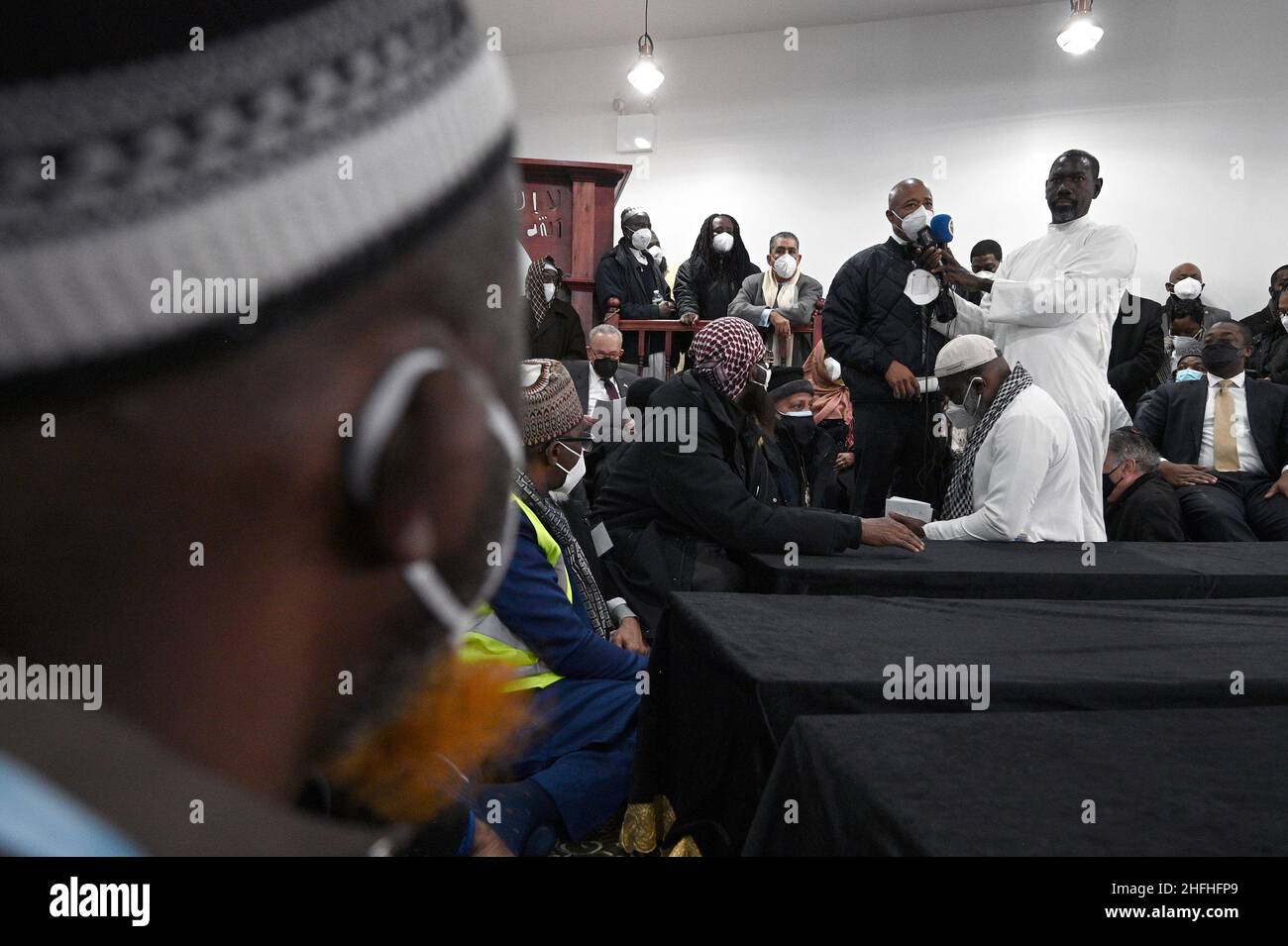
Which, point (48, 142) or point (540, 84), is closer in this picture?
point (48, 142)

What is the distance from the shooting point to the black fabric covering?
73 centimetres

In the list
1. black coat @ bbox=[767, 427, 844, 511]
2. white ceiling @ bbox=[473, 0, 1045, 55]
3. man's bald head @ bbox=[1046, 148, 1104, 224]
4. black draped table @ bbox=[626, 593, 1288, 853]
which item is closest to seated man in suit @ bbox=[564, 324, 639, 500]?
black coat @ bbox=[767, 427, 844, 511]

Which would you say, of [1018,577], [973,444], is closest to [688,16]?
[973,444]

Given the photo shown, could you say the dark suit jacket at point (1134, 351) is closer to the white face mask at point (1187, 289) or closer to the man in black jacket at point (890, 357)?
the white face mask at point (1187, 289)

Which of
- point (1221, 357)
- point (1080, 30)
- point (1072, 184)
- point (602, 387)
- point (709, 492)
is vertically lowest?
point (709, 492)

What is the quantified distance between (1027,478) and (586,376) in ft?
5.95

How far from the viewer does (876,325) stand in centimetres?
318

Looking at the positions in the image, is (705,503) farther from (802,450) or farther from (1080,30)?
(1080,30)

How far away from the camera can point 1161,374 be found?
4941mm

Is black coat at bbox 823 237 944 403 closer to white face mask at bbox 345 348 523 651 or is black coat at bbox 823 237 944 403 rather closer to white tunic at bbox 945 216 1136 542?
white tunic at bbox 945 216 1136 542

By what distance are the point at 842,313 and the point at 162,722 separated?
10.3ft
